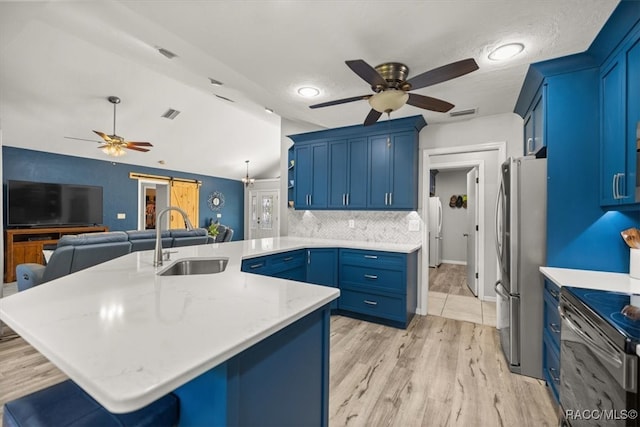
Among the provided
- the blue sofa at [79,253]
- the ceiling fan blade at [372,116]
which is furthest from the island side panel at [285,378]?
the blue sofa at [79,253]

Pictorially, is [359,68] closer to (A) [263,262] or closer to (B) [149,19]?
(B) [149,19]

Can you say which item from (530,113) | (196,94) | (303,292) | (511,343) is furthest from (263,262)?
(196,94)

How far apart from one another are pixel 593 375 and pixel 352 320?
2.43 m

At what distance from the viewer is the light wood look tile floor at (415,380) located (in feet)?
5.98

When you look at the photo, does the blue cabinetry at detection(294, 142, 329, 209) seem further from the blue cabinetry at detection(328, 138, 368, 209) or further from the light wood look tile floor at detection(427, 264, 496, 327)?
the light wood look tile floor at detection(427, 264, 496, 327)

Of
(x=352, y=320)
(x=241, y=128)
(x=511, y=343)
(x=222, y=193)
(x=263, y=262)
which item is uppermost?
(x=241, y=128)

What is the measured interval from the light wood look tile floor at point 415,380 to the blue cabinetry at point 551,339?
0.47ft

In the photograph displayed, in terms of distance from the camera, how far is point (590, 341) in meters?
1.26

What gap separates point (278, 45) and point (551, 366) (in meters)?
3.00

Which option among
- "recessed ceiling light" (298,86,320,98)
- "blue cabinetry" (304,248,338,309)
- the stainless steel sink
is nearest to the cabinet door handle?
"recessed ceiling light" (298,86,320,98)

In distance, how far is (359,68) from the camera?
6.08 ft

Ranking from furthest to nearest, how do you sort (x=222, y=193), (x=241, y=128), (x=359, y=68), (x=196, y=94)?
(x=222, y=193)
(x=241, y=128)
(x=196, y=94)
(x=359, y=68)

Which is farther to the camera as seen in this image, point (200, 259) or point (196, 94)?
point (196, 94)

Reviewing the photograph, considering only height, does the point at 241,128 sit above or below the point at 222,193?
above
